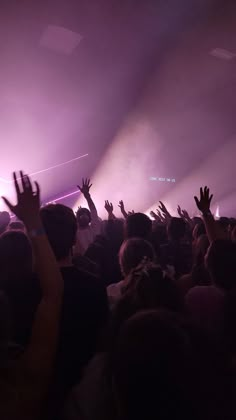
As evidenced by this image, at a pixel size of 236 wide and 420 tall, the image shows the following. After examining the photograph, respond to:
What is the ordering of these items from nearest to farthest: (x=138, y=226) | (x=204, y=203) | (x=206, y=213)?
(x=206, y=213) → (x=204, y=203) → (x=138, y=226)

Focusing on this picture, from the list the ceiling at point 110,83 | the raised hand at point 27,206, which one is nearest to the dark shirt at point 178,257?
the raised hand at point 27,206

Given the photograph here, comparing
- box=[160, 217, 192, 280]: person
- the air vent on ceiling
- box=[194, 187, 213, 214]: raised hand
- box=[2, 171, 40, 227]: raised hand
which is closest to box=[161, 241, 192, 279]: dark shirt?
box=[160, 217, 192, 280]: person

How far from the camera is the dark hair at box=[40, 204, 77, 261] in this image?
1.74 meters

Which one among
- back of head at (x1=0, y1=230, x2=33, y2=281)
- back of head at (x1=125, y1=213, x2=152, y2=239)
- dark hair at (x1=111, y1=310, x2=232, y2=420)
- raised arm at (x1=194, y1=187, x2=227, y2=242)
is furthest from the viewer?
back of head at (x1=125, y1=213, x2=152, y2=239)

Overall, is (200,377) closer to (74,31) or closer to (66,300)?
(66,300)

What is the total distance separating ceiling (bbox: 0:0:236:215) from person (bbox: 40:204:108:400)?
218 inches

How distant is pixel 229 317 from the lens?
120 centimetres

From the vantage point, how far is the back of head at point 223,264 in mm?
1915

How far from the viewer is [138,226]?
3.17 meters

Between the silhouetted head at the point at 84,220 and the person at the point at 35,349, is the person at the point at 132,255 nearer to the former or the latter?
the person at the point at 35,349

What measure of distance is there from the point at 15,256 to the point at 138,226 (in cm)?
162

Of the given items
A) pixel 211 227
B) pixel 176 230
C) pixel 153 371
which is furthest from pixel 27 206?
pixel 176 230

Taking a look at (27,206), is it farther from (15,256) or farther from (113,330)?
(113,330)

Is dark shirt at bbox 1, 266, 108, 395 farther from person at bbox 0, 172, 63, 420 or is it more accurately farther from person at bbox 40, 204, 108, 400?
person at bbox 0, 172, 63, 420
